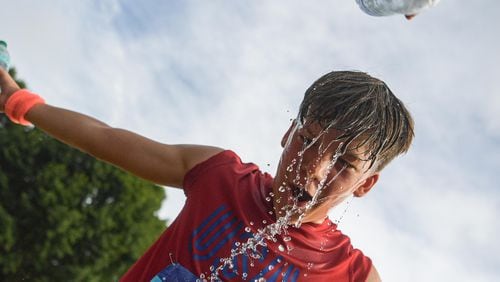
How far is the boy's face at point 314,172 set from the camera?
9.66 feet

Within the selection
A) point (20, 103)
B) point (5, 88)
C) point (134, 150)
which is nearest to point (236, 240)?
point (134, 150)

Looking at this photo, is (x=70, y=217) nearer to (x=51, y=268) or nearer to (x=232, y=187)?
(x=51, y=268)

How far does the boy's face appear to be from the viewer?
2.94 metres

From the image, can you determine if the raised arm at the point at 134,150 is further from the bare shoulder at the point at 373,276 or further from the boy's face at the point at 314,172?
the bare shoulder at the point at 373,276

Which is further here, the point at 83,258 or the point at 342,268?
the point at 83,258

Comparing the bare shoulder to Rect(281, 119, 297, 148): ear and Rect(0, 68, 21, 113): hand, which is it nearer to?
Rect(281, 119, 297, 148): ear

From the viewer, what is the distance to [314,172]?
296 cm

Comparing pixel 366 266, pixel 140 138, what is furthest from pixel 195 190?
pixel 366 266

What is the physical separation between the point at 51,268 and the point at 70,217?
4.28ft

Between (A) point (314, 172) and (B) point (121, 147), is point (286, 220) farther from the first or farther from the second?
(B) point (121, 147)

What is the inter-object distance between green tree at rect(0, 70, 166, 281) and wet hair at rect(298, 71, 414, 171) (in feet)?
42.9

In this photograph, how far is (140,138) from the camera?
10.5 ft

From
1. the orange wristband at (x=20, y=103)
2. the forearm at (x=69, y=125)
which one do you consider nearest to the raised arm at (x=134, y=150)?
the forearm at (x=69, y=125)

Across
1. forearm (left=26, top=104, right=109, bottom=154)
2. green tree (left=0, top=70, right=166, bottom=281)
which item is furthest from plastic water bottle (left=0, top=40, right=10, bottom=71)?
green tree (left=0, top=70, right=166, bottom=281)
